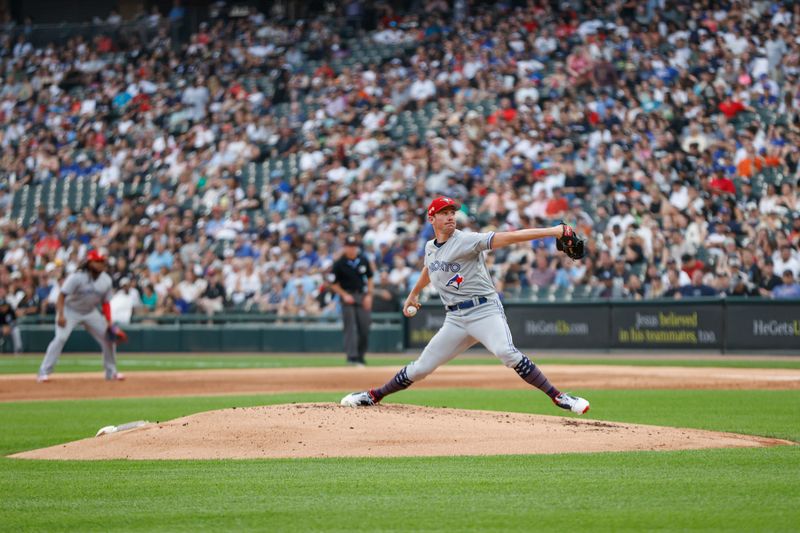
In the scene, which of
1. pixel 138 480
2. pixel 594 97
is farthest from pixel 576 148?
pixel 138 480

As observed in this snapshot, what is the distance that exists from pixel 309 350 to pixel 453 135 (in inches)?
240

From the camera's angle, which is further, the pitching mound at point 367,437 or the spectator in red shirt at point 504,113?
the spectator in red shirt at point 504,113

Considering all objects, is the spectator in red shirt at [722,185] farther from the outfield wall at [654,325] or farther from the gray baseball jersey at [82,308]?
the gray baseball jersey at [82,308]

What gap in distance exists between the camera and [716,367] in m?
19.6

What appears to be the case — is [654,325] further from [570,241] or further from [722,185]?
[570,241]

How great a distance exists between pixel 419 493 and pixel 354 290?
13.8 metres

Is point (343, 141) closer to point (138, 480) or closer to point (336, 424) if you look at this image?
point (336, 424)

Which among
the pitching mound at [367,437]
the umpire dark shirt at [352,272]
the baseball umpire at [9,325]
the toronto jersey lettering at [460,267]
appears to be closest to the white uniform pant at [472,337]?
the toronto jersey lettering at [460,267]

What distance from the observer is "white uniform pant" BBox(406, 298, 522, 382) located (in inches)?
390

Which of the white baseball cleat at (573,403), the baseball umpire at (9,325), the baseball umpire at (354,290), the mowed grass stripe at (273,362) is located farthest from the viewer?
the baseball umpire at (9,325)

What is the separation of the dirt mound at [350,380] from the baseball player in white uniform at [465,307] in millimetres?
5509

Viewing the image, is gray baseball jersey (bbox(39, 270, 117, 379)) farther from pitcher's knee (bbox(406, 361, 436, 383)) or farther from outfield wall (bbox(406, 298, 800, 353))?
outfield wall (bbox(406, 298, 800, 353))

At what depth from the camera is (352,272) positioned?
20.2m

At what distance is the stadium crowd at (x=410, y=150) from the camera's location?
75.9 feet
